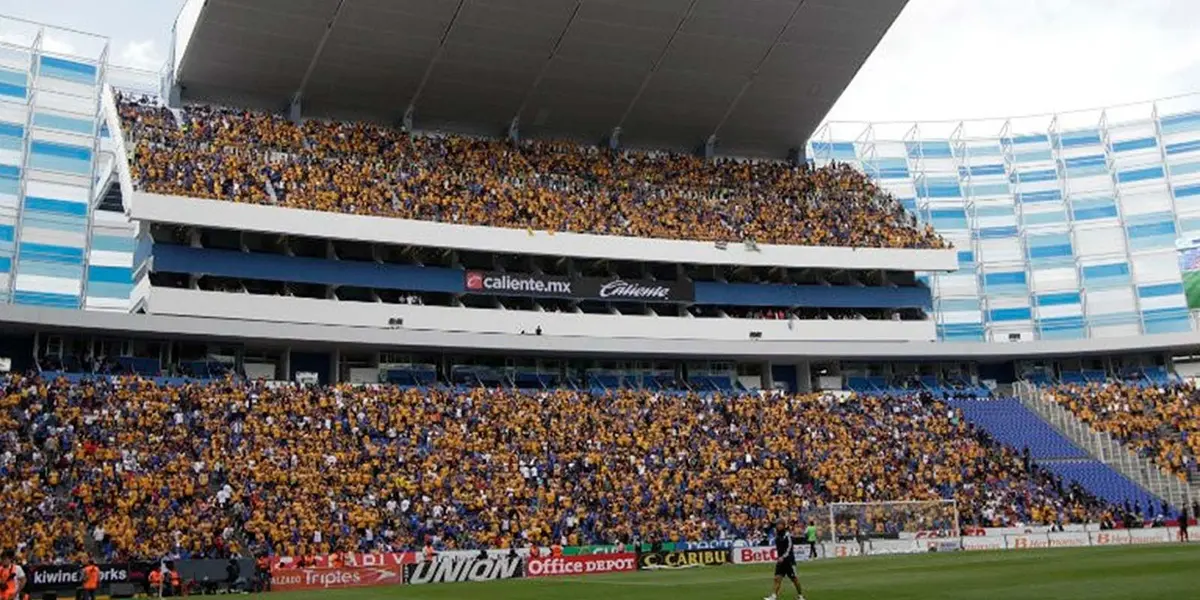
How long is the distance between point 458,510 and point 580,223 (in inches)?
838

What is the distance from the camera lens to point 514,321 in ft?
189

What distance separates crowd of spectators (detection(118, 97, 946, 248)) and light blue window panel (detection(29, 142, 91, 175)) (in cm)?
1575

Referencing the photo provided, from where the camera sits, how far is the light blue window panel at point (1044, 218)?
84.7 meters

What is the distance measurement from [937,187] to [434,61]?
150ft

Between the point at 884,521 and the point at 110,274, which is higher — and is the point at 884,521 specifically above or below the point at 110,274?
below

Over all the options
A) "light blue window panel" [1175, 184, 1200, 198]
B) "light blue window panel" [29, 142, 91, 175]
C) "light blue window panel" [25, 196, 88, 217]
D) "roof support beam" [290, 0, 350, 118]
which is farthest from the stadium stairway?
"light blue window panel" [29, 142, 91, 175]

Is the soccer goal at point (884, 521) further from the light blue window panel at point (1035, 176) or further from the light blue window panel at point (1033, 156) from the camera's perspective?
the light blue window panel at point (1033, 156)

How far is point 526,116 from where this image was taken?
214 feet

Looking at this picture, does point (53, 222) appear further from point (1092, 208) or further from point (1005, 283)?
point (1092, 208)

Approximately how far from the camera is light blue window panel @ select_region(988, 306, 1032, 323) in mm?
83938

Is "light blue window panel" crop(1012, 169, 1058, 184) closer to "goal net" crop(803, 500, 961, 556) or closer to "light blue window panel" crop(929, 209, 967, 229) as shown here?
"light blue window panel" crop(929, 209, 967, 229)

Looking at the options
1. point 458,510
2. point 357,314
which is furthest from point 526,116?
point 458,510

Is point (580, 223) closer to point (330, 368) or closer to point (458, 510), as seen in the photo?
point (330, 368)

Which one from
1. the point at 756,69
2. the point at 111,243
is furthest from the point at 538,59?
the point at 111,243
